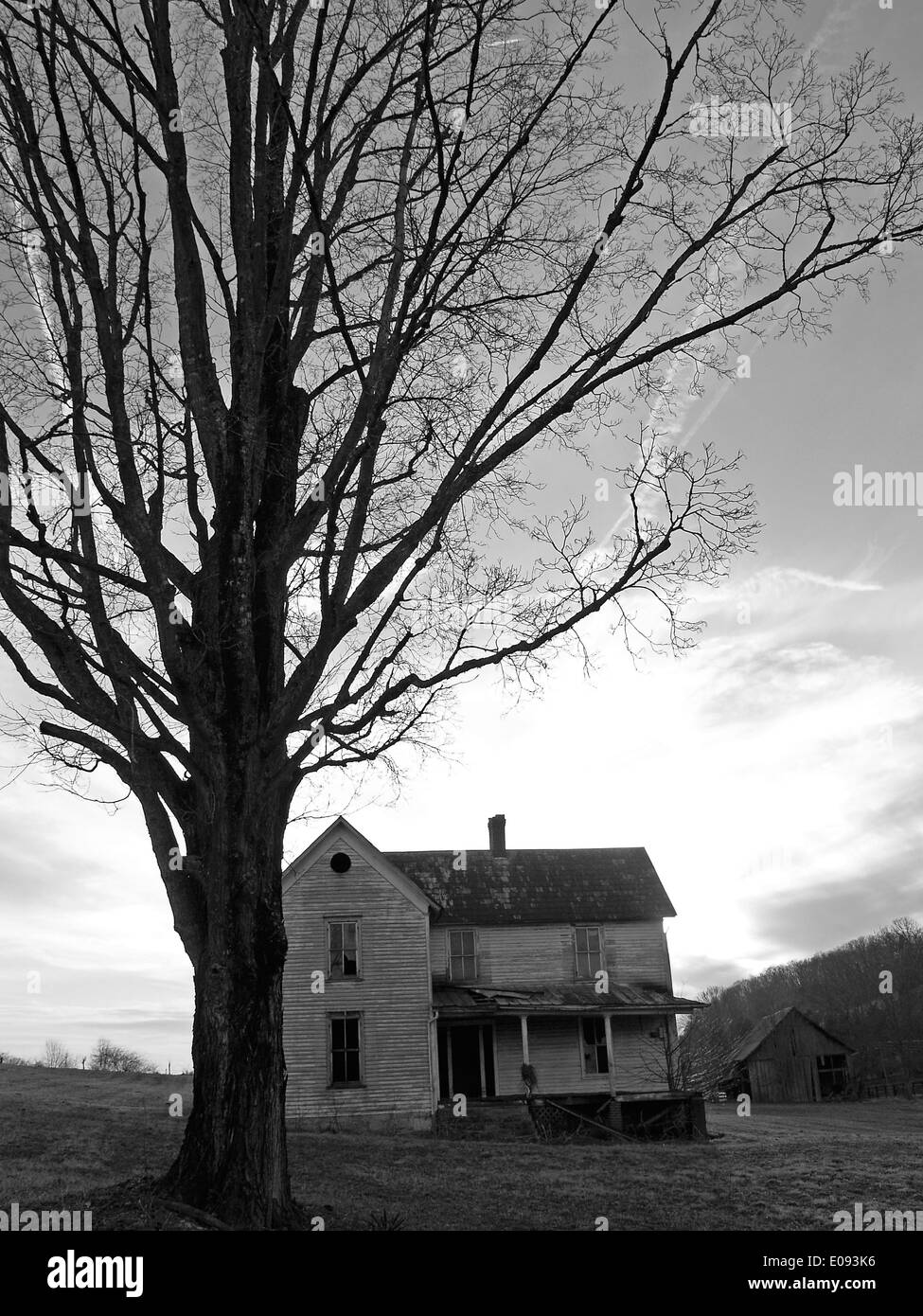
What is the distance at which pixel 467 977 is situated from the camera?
31.2 meters

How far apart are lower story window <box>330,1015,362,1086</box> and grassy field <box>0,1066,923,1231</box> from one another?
106 inches

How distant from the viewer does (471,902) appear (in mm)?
32000

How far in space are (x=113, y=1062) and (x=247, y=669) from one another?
50.7 m

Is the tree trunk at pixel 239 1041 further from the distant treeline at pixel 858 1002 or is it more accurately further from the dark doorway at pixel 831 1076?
the dark doorway at pixel 831 1076

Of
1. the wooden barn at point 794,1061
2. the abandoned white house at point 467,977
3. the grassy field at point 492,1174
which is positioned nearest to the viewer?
the grassy field at point 492,1174

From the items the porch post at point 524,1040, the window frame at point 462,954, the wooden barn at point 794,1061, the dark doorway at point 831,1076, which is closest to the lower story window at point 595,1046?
the porch post at point 524,1040

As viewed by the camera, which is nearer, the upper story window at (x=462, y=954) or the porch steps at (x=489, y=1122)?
the porch steps at (x=489, y=1122)

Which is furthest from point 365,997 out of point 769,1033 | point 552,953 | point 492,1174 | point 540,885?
point 769,1033

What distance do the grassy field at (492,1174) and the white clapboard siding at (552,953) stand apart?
587 cm

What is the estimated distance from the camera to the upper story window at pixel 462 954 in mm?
31266

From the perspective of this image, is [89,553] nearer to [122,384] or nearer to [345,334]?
[122,384]

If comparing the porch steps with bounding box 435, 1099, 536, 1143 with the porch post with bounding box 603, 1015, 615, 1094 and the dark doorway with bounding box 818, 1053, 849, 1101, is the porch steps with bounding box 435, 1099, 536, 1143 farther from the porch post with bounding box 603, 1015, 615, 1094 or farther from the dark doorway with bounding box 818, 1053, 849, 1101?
the dark doorway with bounding box 818, 1053, 849, 1101

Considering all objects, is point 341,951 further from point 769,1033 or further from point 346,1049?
point 769,1033
